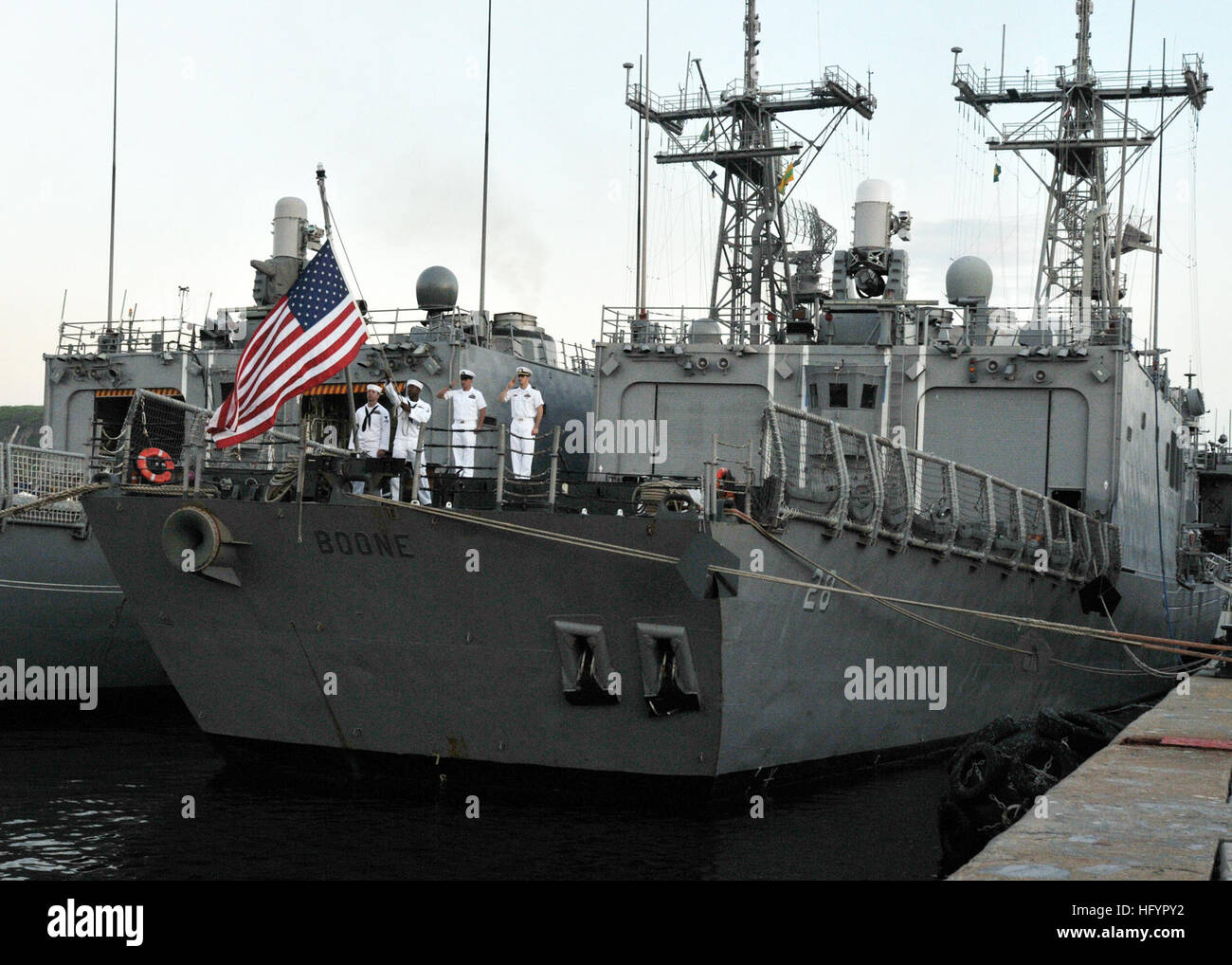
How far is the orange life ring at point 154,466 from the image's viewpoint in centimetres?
1372

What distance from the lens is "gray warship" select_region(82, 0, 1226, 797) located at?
11758mm

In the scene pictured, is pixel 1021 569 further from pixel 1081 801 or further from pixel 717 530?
pixel 1081 801

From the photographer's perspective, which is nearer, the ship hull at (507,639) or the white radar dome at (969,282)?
the ship hull at (507,639)

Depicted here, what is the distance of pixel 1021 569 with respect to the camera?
16.0 metres

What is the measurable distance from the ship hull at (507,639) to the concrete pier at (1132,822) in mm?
3307

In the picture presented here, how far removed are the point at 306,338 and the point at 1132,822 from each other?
744 cm

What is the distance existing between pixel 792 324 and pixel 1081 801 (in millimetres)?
11767

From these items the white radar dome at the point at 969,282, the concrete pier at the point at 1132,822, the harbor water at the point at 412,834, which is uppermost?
the white radar dome at the point at 969,282

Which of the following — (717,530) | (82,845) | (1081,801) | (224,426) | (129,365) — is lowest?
(82,845)

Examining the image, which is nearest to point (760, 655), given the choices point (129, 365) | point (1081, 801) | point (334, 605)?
point (334, 605)

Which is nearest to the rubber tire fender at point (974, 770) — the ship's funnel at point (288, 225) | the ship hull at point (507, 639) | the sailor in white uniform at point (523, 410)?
the ship hull at point (507, 639)

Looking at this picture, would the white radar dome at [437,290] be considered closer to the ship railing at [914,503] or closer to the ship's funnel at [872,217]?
the ship's funnel at [872,217]

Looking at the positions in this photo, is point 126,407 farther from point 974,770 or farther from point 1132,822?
point 1132,822
